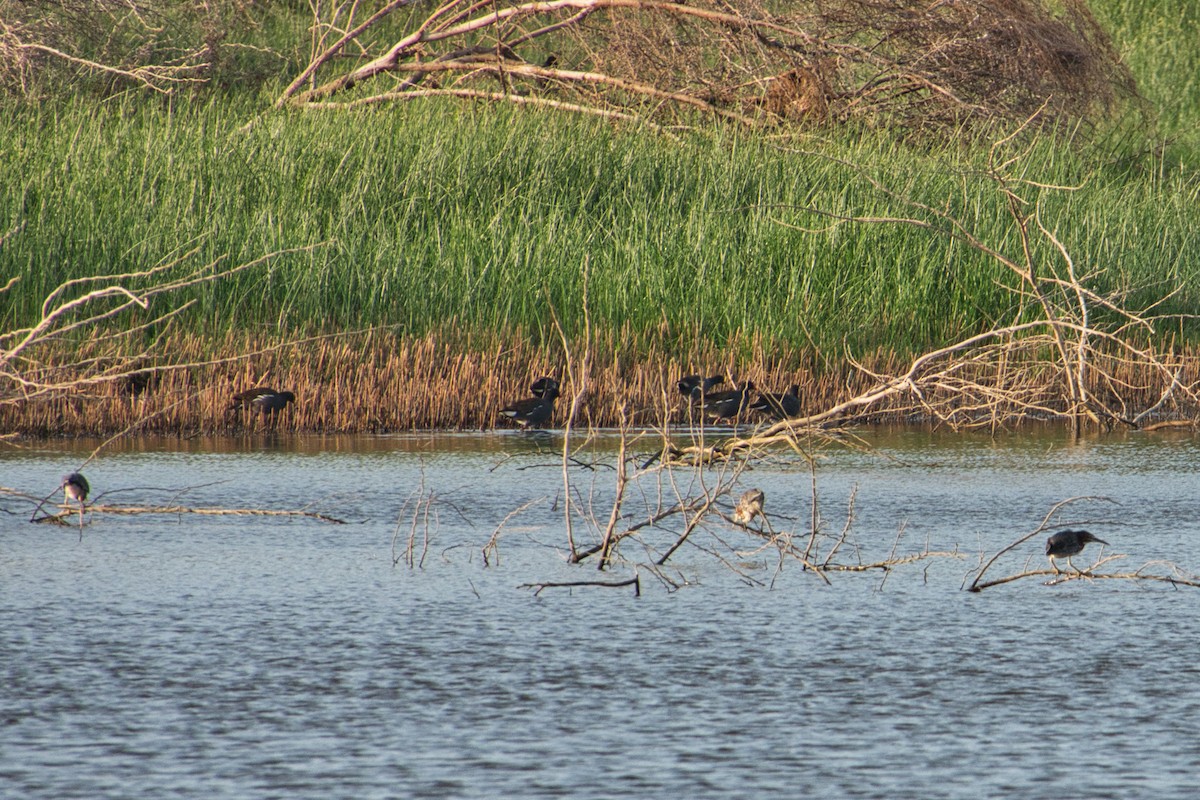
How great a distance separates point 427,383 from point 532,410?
0.98m

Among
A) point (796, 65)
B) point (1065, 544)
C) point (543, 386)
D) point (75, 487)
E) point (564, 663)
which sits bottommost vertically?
point (564, 663)

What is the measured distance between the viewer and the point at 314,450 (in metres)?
10.9

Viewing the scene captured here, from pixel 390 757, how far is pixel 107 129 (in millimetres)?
15153

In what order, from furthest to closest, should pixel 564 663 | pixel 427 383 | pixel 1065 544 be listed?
pixel 427 383 < pixel 1065 544 < pixel 564 663

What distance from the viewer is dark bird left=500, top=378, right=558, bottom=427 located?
11.8 metres

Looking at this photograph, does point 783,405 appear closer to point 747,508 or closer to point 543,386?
point 543,386

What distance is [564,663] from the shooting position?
16.9 ft

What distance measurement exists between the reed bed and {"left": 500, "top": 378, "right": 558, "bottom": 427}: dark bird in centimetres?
35

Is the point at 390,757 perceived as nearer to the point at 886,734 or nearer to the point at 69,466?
the point at 886,734

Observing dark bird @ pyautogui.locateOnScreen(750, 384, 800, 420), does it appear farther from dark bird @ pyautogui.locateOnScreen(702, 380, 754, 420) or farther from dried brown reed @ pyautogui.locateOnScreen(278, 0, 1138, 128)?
dried brown reed @ pyautogui.locateOnScreen(278, 0, 1138, 128)

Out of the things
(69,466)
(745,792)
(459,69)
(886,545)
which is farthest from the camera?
(459,69)

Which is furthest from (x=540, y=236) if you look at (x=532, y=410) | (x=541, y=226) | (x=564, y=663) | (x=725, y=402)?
(x=564, y=663)

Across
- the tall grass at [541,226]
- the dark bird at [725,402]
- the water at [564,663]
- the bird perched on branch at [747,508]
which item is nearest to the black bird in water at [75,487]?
the water at [564,663]

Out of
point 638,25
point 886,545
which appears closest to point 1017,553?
point 886,545
